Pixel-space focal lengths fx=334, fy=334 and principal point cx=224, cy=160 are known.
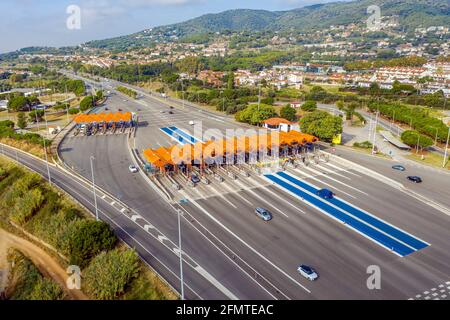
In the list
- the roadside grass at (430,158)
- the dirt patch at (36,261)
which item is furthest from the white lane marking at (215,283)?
the roadside grass at (430,158)

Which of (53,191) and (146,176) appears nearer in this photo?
(53,191)

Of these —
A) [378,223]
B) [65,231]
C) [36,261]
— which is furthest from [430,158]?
[36,261]

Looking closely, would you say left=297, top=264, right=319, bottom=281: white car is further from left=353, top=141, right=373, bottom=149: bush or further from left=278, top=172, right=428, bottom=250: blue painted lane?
left=353, top=141, right=373, bottom=149: bush

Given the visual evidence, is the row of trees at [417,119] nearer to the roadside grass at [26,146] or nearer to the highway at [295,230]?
the highway at [295,230]

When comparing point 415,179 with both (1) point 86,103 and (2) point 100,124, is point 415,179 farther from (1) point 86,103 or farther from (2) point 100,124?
(1) point 86,103

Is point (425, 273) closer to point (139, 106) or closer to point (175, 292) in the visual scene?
point (175, 292)

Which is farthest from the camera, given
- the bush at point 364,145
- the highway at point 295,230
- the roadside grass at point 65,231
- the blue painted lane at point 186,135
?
the blue painted lane at point 186,135
